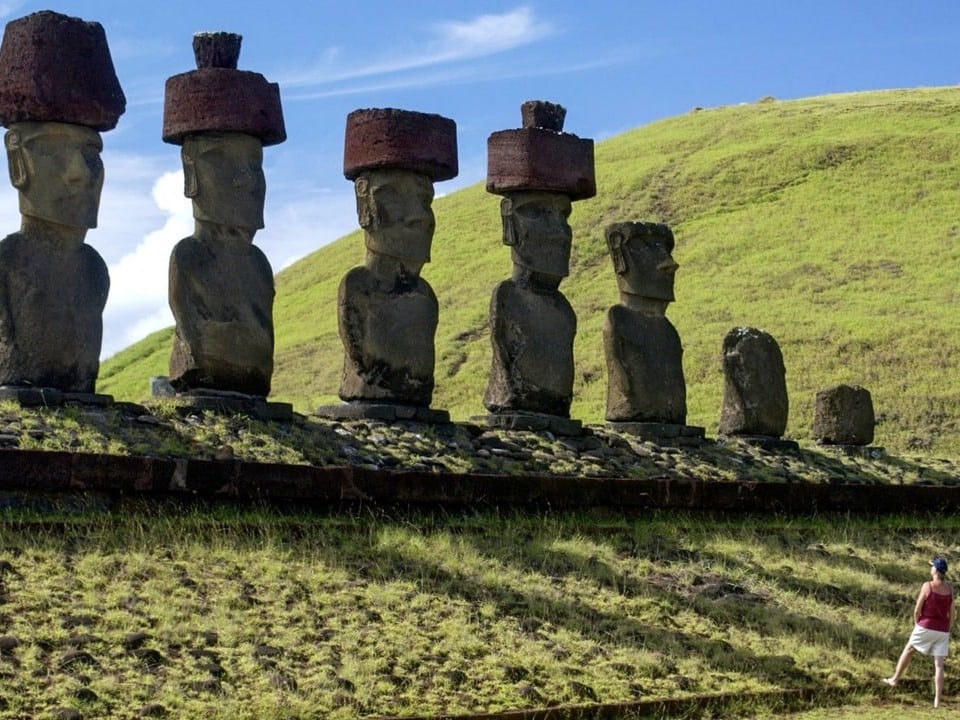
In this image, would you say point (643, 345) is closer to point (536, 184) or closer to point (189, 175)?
point (536, 184)

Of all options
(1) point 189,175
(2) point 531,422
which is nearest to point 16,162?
(1) point 189,175

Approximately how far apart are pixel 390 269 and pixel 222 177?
5.71 feet

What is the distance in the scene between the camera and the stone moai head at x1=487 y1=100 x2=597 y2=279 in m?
15.2

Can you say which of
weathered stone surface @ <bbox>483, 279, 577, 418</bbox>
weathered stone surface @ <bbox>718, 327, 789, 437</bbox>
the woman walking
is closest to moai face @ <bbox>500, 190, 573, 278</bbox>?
weathered stone surface @ <bbox>483, 279, 577, 418</bbox>

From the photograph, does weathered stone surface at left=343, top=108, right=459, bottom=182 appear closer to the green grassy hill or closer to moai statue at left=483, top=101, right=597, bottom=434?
moai statue at left=483, top=101, right=597, bottom=434

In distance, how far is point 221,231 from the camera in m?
13.3

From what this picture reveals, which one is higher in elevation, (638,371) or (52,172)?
(52,172)

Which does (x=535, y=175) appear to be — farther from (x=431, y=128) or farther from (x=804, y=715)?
(x=804, y=715)

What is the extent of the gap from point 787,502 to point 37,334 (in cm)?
647

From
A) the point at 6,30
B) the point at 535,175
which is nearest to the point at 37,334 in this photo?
the point at 6,30

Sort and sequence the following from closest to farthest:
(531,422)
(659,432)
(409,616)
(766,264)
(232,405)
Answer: (409,616)
(232,405)
(531,422)
(659,432)
(766,264)

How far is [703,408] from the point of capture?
26.0 metres

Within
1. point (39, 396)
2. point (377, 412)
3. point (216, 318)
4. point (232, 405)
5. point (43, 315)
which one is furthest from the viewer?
point (377, 412)

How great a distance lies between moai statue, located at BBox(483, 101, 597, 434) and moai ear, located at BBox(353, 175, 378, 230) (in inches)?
50.5
